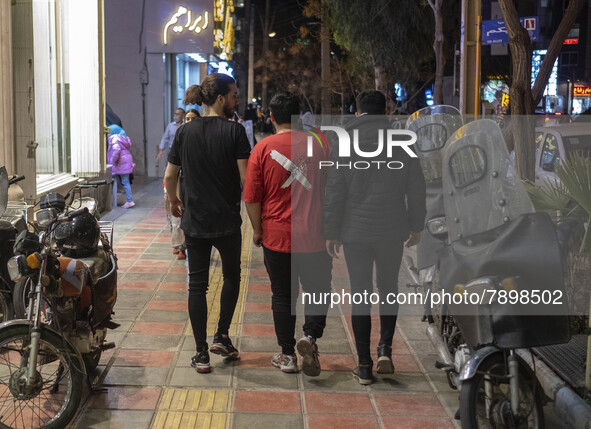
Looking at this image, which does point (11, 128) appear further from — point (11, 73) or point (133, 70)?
point (133, 70)

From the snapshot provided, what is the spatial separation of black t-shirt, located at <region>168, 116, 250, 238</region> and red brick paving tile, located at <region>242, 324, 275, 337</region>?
1.38 meters

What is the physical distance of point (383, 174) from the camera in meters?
5.40

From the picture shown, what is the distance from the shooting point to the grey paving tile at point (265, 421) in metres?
4.70

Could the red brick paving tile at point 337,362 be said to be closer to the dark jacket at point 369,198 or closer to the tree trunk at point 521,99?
the dark jacket at point 369,198

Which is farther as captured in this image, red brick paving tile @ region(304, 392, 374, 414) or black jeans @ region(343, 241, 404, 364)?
black jeans @ region(343, 241, 404, 364)

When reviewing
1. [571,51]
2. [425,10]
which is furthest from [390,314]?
[571,51]

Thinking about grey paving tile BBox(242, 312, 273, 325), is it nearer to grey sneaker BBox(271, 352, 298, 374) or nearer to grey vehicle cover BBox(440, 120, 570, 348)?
grey sneaker BBox(271, 352, 298, 374)

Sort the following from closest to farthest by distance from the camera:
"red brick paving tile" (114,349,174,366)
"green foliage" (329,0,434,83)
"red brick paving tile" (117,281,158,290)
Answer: "red brick paving tile" (114,349,174,366)
"red brick paving tile" (117,281,158,290)
"green foliage" (329,0,434,83)

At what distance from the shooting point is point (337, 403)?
200 inches

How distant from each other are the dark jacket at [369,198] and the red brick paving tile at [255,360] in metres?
1.13

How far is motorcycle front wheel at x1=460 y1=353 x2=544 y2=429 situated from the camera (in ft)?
13.2

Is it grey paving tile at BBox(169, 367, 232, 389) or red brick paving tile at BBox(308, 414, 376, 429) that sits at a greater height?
grey paving tile at BBox(169, 367, 232, 389)

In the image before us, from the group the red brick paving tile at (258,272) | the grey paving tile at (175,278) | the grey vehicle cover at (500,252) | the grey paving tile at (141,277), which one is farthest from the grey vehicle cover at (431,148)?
the grey paving tile at (141,277)

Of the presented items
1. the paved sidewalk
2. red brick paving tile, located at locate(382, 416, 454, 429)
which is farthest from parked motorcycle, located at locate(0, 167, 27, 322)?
red brick paving tile, located at locate(382, 416, 454, 429)
